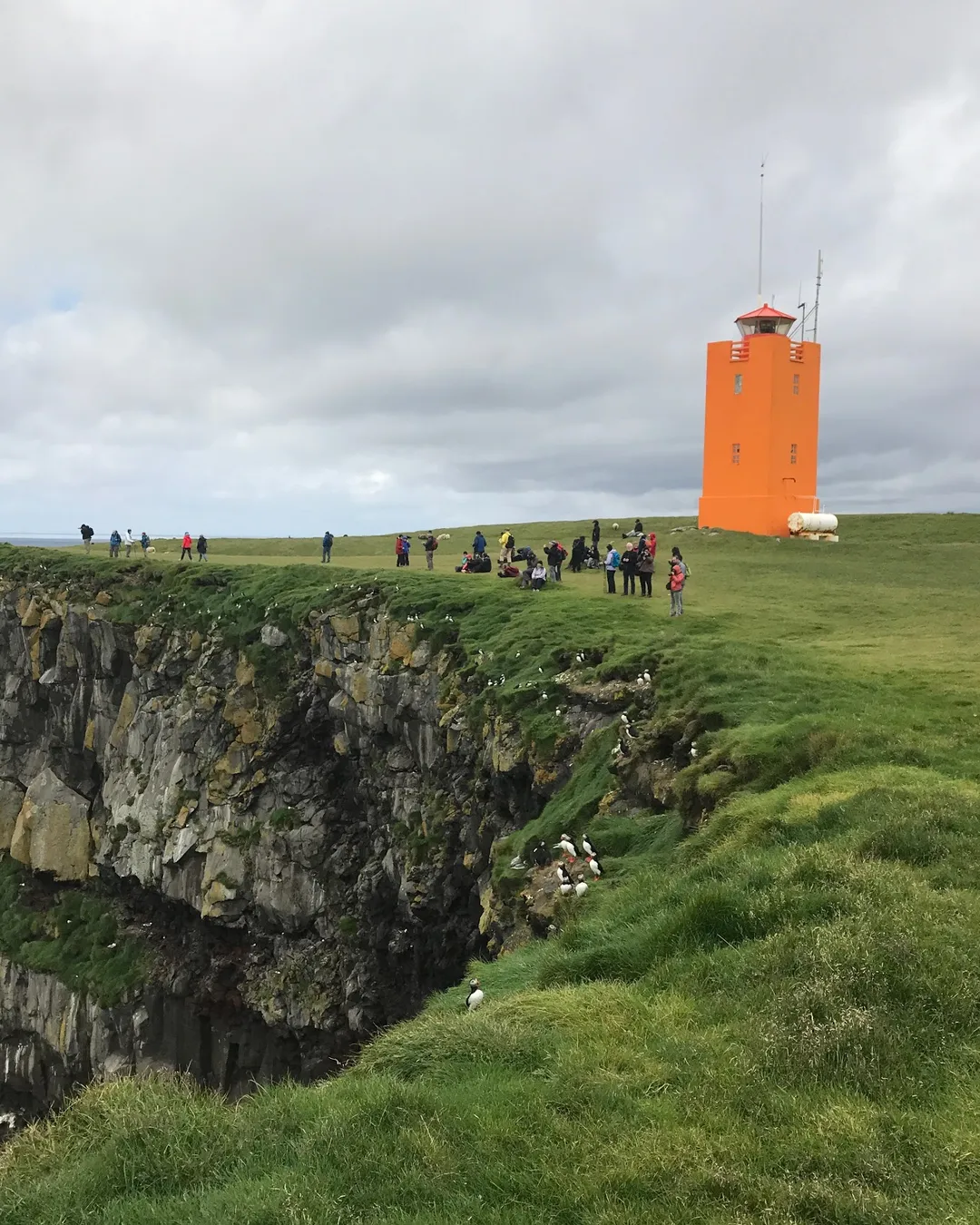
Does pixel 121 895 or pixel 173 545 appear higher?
pixel 173 545

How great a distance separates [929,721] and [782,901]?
7177mm

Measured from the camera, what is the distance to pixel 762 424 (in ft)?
167

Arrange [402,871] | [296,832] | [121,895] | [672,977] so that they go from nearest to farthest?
1. [672,977]
2. [402,871]
3. [296,832]
4. [121,895]

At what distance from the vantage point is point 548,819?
18.4 meters

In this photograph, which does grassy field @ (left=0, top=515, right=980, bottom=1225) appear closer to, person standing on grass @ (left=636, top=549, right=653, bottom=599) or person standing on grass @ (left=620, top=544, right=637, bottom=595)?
person standing on grass @ (left=636, top=549, right=653, bottom=599)

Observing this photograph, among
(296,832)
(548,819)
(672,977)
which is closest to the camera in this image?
(672,977)

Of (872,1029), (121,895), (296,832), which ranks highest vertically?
(872,1029)

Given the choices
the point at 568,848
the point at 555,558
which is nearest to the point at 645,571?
the point at 555,558

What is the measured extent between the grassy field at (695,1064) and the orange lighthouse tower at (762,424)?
123 feet

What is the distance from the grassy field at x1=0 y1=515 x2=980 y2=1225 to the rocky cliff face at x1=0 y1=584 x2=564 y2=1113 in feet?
32.4

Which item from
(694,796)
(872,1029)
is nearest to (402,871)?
(694,796)

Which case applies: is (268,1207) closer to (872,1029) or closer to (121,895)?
(872,1029)

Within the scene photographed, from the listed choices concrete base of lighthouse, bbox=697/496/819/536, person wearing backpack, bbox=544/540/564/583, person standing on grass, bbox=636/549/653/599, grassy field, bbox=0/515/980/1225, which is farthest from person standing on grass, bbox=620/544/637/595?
concrete base of lighthouse, bbox=697/496/819/536

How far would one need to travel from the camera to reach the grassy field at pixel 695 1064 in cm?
642
